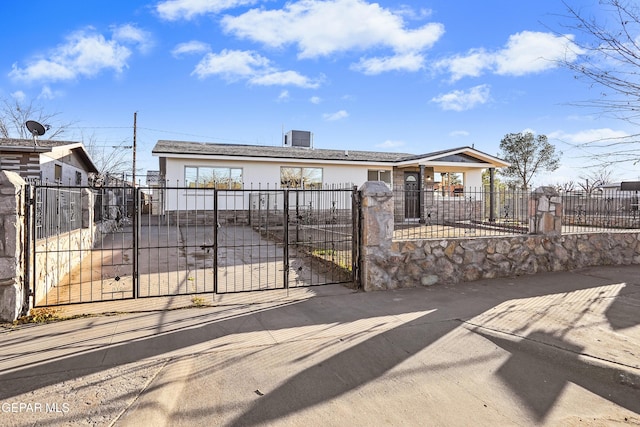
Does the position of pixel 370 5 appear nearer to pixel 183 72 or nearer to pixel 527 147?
pixel 183 72

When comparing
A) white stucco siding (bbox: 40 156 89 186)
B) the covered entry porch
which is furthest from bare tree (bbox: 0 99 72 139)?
the covered entry porch

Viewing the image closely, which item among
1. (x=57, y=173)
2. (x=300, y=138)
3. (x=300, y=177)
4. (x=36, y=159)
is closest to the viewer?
(x=36, y=159)

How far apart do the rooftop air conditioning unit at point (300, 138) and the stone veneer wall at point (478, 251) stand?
50.7 ft

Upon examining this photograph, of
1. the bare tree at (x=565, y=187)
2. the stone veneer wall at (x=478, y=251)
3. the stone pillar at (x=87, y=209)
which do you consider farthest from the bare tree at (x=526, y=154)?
the stone pillar at (x=87, y=209)

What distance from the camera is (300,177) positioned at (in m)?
18.4

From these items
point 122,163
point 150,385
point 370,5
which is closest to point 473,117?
point 370,5

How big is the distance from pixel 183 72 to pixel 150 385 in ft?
56.1

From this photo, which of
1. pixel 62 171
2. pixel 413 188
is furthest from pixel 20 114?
pixel 413 188

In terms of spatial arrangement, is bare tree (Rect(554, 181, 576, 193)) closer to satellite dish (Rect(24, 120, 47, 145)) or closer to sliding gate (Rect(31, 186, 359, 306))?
sliding gate (Rect(31, 186, 359, 306))

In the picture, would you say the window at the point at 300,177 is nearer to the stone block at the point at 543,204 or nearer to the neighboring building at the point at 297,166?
the neighboring building at the point at 297,166

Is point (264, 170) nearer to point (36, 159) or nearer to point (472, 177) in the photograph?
point (36, 159)

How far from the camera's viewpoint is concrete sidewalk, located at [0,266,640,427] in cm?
270

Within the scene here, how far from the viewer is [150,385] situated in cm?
304

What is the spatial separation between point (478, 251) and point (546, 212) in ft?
6.88
